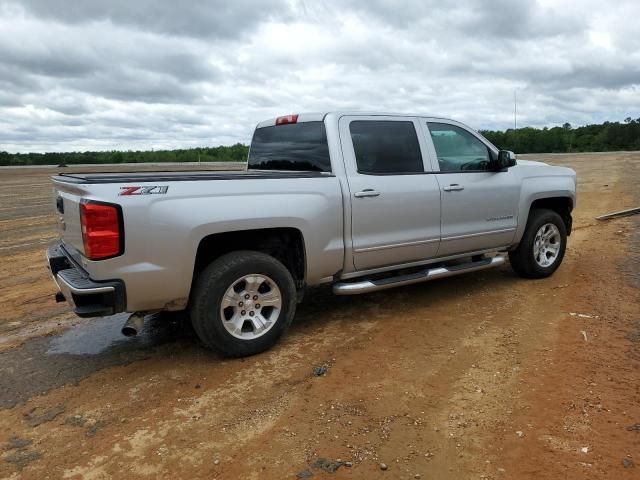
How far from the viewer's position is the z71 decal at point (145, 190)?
370cm

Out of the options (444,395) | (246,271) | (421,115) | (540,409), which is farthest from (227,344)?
Answer: (421,115)

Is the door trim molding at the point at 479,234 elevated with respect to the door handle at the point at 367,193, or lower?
lower

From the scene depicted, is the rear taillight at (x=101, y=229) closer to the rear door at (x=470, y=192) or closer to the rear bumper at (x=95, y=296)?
the rear bumper at (x=95, y=296)

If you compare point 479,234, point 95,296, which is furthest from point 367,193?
point 95,296

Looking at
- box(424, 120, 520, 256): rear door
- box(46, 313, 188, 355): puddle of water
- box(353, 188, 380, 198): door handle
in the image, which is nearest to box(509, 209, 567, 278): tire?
box(424, 120, 520, 256): rear door

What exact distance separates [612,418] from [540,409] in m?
0.41

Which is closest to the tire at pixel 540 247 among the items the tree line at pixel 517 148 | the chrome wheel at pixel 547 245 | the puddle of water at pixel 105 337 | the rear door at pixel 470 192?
the chrome wheel at pixel 547 245

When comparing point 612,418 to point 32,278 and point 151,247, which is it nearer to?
point 151,247

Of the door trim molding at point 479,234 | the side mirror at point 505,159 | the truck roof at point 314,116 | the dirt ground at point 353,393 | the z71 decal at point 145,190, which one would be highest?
the truck roof at point 314,116

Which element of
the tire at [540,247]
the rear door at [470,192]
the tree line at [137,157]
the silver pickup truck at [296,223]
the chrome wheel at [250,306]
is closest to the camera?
the silver pickup truck at [296,223]

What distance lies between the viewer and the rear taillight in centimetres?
362

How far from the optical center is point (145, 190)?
3.76 meters

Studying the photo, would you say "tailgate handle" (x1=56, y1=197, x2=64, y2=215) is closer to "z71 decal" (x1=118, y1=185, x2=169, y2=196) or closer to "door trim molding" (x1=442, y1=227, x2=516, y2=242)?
"z71 decal" (x1=118, y1=185, x2=169, y2=196)

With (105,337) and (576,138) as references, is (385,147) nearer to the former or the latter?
(105,337)
